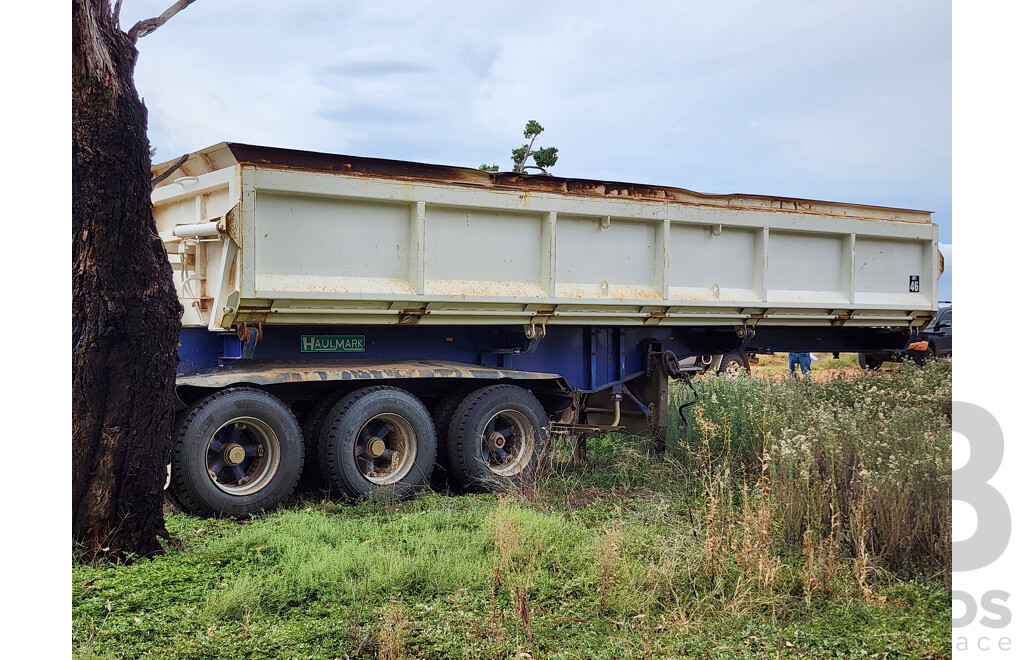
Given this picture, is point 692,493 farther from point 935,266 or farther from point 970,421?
point 935,266

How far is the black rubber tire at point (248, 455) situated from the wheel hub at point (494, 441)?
1.66 m

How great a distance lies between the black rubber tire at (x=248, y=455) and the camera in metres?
6.39

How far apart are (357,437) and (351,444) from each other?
143mm

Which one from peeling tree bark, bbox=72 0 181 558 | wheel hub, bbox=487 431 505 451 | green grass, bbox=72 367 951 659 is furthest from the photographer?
wheel hub, bbox=487 431 505 451

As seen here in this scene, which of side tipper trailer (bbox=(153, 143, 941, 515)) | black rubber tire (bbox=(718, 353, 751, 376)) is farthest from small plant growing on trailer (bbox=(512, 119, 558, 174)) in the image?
black rubber tire (bbox=(718, 353, 751, 376))

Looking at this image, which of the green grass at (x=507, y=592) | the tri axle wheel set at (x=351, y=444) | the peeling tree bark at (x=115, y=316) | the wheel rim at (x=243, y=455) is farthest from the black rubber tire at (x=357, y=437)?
the peeling tree bark at (x=115, y=316)

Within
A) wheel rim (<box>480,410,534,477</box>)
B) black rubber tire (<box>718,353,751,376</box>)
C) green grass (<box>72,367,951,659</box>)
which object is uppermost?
black rubber tire (<box>718,353,751,376</box>)

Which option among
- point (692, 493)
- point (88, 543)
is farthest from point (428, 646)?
point (692, 493)

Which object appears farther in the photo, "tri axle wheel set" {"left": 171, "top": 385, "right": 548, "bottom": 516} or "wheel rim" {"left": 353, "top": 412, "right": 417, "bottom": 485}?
"wheel rim" {"left": 353, "top": 412, "right": 417, "bottom": 485}

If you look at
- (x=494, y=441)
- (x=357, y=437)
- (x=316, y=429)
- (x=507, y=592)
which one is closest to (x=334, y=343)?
(x=316, y=429)

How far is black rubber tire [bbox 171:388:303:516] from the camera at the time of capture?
6.39 m

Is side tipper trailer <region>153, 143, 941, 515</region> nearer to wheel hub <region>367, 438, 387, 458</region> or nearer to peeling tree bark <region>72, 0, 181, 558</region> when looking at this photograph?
wheel hub <region>367, 438, 387, 458</region>

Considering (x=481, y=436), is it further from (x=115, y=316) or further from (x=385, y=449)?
(x=115, y=316)

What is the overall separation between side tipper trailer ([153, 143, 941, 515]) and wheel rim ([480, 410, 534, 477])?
20 mm
